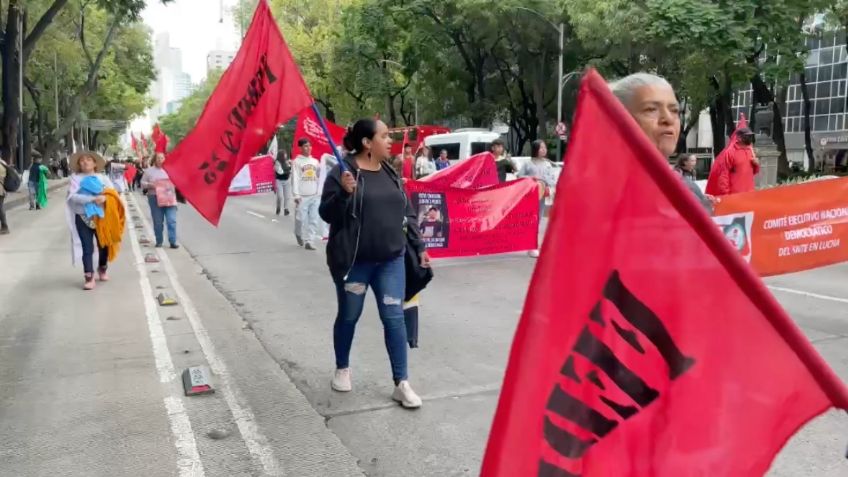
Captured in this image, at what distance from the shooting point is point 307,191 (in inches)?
480

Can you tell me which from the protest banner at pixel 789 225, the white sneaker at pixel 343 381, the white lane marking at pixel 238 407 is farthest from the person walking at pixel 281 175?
the white sneaker at pixel 343 381

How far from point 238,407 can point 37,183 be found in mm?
20656

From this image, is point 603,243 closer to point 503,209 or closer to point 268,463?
point 268,463

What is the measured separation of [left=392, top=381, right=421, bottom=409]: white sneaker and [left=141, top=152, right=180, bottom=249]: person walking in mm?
8536

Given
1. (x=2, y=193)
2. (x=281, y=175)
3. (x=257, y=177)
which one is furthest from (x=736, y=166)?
(x=2, y=193)

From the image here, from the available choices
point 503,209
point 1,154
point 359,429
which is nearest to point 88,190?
point 503,209

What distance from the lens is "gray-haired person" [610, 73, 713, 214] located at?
2.36 meters

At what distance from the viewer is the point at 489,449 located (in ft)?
5.62

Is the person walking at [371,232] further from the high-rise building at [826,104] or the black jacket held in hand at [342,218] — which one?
the high-rise building at [826,104]

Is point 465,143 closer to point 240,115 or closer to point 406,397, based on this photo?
point 240,115

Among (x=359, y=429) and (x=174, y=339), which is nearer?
(x=359, y=429)

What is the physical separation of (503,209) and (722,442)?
340 inches

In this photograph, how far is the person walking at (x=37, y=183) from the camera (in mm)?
22156

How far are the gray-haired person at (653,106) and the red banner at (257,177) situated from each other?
46.2 feet
